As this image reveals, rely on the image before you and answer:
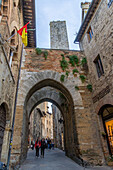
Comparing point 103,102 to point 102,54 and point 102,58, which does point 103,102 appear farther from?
point 102,54

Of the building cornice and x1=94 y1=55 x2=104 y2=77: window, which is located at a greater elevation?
the building cornice

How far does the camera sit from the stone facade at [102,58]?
17.5 feet

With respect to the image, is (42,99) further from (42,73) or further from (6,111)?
(6,111)

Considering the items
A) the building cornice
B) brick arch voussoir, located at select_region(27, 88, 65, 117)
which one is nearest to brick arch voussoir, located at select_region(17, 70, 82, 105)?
brick arch voussoir, located at select_region(27, 88, 65, 117)

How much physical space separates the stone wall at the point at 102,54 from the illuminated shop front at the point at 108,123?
6.9 inches

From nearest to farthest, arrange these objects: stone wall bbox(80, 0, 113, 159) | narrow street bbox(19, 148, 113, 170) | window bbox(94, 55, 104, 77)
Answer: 1. narrow street bbox(19, 148, 113, 170)
2. stone wall bbox(80, 0, 113, 159)
3. window bbox(94, 55, 104, 77)

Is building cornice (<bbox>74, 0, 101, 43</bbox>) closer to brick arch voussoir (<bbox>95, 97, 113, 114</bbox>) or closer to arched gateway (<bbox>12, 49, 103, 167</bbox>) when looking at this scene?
arched gateway (<bbox>12, 49, 103, 167</bbox>)

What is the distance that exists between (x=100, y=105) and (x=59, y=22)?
50.1ft

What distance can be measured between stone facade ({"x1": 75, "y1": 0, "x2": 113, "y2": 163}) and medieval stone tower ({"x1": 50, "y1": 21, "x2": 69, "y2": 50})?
8.45 meters

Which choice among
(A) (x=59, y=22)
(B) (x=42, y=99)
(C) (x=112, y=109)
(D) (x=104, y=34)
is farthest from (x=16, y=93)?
(A) (x=59, y=22)

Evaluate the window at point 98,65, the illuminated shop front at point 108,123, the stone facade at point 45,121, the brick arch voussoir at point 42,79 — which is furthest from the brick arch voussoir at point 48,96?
the stone facade at point 45,121

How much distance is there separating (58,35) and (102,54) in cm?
1179

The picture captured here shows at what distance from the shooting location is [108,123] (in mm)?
5770

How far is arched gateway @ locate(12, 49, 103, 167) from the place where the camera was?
5.57 metres
